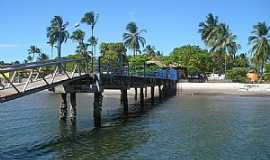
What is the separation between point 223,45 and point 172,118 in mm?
78284

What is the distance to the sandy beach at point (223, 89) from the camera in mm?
80375

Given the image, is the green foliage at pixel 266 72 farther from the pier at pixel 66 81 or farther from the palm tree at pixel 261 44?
the pier at pixel 66 81

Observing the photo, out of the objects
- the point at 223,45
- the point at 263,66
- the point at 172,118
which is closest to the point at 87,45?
the point at 223,45

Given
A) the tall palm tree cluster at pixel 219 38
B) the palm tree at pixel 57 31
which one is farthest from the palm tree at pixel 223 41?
the palm tree at pixel 57 31

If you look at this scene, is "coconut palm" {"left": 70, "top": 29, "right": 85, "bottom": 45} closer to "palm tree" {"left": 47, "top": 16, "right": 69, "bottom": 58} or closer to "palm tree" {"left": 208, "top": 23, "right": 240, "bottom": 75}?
"palm tree" {"left": 47, "top": 16, "right": 69, "bottom": 58}

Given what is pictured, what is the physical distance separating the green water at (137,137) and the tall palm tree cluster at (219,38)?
7583cm

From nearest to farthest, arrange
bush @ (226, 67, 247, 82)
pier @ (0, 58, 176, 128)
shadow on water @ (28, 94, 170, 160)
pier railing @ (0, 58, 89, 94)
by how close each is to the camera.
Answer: pier railing @ (0, 58, 89, 94), shadow on water @ (28, 94, 170, 160), pier @ (0, 58, 176, 128), bush @ (226, 67, 247, 82)

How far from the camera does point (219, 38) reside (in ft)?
378

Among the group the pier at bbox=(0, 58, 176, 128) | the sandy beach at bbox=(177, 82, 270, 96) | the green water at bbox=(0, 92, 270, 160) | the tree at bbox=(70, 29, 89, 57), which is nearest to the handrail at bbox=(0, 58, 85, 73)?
the pier at bbox=(0, 58, 176, 128)

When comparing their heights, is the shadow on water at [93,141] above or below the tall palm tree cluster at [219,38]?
below

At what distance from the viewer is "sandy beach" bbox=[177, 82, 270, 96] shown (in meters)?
80.4

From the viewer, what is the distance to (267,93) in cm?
7962

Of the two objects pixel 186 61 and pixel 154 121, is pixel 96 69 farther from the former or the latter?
pixel 186 61

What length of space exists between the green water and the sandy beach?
131ft
